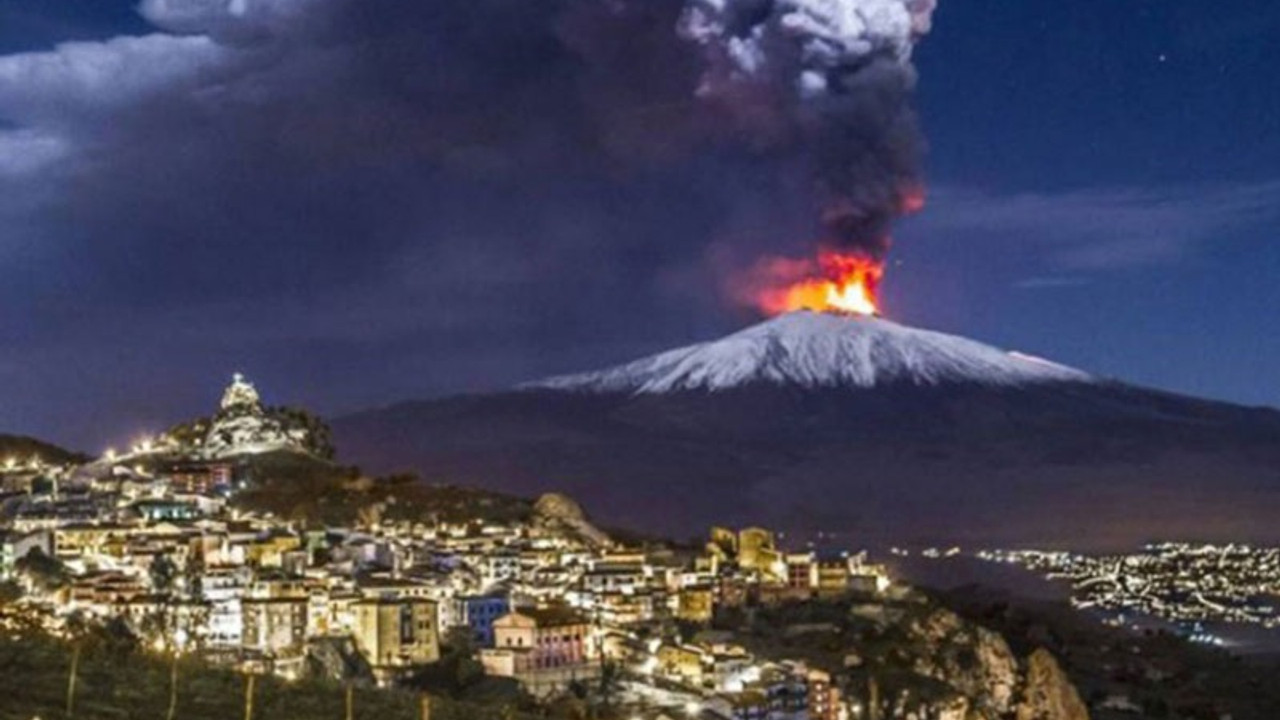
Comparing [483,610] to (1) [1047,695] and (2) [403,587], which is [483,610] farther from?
(1) [1047,695]

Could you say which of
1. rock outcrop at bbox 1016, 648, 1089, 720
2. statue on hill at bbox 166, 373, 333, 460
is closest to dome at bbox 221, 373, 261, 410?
statue on hill at bbox 166, 373, 333, 460

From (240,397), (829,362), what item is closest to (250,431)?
(240,397)

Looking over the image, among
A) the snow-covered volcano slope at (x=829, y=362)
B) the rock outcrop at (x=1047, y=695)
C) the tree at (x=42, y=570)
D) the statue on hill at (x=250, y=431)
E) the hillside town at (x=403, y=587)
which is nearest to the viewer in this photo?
the hillside town at (x=403, y=587)

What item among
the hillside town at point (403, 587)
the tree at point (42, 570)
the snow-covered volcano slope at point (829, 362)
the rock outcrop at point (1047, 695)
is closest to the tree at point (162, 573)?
the hillside town at point (403, 587)

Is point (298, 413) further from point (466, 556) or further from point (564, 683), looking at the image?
point (564, 683)

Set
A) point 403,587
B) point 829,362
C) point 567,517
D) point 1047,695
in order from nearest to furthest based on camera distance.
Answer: point 403,587 → point 1047,695 → point 567,517 → point 829,362

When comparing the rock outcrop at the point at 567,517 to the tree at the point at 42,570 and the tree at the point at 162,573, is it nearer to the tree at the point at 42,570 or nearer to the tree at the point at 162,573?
the tree at the point at 162,573
